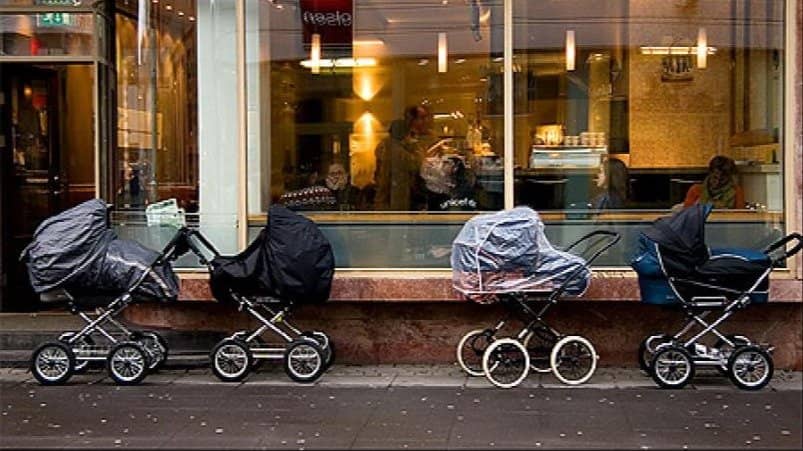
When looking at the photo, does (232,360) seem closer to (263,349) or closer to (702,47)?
(263,349)

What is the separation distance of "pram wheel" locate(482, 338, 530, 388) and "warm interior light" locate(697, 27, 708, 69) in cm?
330

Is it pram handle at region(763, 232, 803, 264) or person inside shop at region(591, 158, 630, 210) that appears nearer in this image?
pram handle at region(763, 232, 803, 264)

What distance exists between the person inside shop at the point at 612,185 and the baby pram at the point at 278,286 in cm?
261

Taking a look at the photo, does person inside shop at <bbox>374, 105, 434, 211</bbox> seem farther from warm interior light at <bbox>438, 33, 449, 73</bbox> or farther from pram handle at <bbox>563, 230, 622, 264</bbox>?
pram handle at <bbox>563, 230, 622, 264</bbox>

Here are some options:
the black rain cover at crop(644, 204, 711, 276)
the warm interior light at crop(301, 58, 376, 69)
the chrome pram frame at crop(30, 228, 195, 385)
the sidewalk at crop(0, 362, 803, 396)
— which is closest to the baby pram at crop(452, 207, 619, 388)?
the sidewalk at crop(0, 362, 803, 396)

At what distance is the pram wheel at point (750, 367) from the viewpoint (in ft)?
29.2

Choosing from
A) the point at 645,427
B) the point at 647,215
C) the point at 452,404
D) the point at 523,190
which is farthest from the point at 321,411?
the point at 647,215

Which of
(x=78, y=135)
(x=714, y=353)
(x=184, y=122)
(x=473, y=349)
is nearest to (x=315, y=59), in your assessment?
(x=184, y=122)

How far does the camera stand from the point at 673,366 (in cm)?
902

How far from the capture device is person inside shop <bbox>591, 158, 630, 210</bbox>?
401 inches

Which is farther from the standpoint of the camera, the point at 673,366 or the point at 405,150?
the point at 405,150

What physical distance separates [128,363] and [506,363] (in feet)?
10.3

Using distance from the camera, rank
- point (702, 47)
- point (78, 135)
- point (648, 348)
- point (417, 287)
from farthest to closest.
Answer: point (78, 135), point (702, 47), point (417, 287), point (648, 348)

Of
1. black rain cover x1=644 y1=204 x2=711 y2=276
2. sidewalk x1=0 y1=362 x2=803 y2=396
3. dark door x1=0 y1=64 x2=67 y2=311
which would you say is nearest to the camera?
black rain cover x1=644 y1=204 x2=711 y2=276
